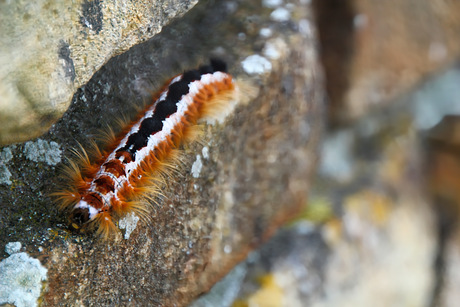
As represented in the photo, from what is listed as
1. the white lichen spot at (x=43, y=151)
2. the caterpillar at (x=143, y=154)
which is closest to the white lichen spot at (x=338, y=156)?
the caterpillar at (x=143, y=154)

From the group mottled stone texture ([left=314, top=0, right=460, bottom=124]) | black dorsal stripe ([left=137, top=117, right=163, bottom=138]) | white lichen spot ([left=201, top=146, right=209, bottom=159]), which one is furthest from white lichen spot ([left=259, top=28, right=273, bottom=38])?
mottled stone texture ([left=314, top=0, right=460, bottom=124])

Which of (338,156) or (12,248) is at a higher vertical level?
(12,248)

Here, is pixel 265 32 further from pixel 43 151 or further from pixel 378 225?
pixel 378 225

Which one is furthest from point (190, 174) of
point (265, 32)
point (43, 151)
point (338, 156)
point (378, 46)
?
point (378, 46)

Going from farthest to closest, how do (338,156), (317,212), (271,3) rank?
(338,156), (317,212), (271,3)

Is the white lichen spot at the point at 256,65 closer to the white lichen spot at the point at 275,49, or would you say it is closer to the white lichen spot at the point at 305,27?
the white lichen spot at the point at 275,49

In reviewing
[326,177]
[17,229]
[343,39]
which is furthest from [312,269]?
[17,229]

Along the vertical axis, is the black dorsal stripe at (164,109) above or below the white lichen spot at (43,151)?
below

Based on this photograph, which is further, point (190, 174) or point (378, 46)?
point (378, 46)
